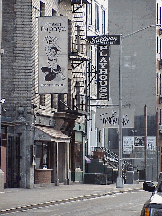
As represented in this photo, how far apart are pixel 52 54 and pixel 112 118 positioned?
362 inches

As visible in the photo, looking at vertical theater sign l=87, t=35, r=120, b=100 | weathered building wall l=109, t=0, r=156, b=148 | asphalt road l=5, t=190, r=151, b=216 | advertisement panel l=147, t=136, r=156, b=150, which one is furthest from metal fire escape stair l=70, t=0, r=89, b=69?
advertisement panel l=147, t=136, r=156, b=150

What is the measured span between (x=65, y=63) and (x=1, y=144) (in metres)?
5.41

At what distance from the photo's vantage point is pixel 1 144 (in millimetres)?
39750

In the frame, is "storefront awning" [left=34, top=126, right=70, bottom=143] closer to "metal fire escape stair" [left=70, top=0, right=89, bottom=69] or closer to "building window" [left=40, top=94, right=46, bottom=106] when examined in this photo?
"building window" [left=40, top=94, right=46, bottom=106]

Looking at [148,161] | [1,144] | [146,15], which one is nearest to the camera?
[1,144]

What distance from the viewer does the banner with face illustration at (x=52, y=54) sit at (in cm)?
3984

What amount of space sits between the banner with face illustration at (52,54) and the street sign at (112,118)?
862cm

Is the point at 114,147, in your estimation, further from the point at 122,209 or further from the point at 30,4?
the point at 122,209

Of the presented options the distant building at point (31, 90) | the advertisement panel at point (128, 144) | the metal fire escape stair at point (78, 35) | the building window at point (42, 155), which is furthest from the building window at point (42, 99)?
the advertisement panel at point (128, 144)

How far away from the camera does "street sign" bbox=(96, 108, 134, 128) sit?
47938 mm

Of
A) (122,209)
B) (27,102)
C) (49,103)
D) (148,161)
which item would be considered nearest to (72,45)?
(49,103)

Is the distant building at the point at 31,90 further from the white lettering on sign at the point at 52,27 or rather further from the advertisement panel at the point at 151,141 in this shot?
the advertisement panel at the point at 151,141

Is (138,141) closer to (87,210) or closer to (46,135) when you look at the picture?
(46,135)

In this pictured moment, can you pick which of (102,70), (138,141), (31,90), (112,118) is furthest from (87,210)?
(138,141)
